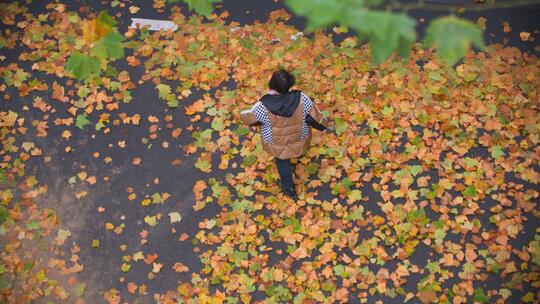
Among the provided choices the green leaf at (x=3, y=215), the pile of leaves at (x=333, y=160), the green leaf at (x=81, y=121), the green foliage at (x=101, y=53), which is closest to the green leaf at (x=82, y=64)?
the green foliage at (x=101, y=53)

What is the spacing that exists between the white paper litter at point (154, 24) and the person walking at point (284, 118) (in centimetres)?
317

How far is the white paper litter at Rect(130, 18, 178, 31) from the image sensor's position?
7953 mm

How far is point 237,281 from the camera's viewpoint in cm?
560

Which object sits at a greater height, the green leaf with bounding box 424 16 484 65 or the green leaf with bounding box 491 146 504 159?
the green leaf with bounding box 424 16 484 65

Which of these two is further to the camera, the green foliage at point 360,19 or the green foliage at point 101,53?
the green foliage at point 101,53

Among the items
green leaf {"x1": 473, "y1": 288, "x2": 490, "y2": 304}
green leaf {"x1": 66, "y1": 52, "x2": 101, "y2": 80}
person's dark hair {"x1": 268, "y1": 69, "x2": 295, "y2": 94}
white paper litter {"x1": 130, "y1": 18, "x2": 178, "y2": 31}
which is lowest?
green leaf {"x1": 473, "y1": 288, "x2": 490, "y2": 304}

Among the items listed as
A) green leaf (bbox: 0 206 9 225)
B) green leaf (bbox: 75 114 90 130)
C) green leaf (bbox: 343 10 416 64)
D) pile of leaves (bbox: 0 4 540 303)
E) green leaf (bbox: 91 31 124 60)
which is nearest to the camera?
green leaf (bbox: 343 10 416 64)

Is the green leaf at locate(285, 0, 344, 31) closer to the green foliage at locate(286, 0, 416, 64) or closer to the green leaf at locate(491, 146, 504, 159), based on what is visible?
the green foliage at locate(286, 0, 416, 64)

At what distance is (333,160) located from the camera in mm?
6402

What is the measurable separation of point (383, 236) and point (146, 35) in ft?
14.7

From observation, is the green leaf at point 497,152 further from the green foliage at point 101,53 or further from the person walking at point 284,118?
the green foliage at point 101,53

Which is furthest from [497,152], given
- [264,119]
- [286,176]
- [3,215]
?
[3,215]

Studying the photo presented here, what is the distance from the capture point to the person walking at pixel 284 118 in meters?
5.14

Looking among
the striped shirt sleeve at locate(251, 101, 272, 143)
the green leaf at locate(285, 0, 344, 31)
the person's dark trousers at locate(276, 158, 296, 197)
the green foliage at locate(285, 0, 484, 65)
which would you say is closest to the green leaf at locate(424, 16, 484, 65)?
the green foliage at locate(285, 0, 484, 65)
